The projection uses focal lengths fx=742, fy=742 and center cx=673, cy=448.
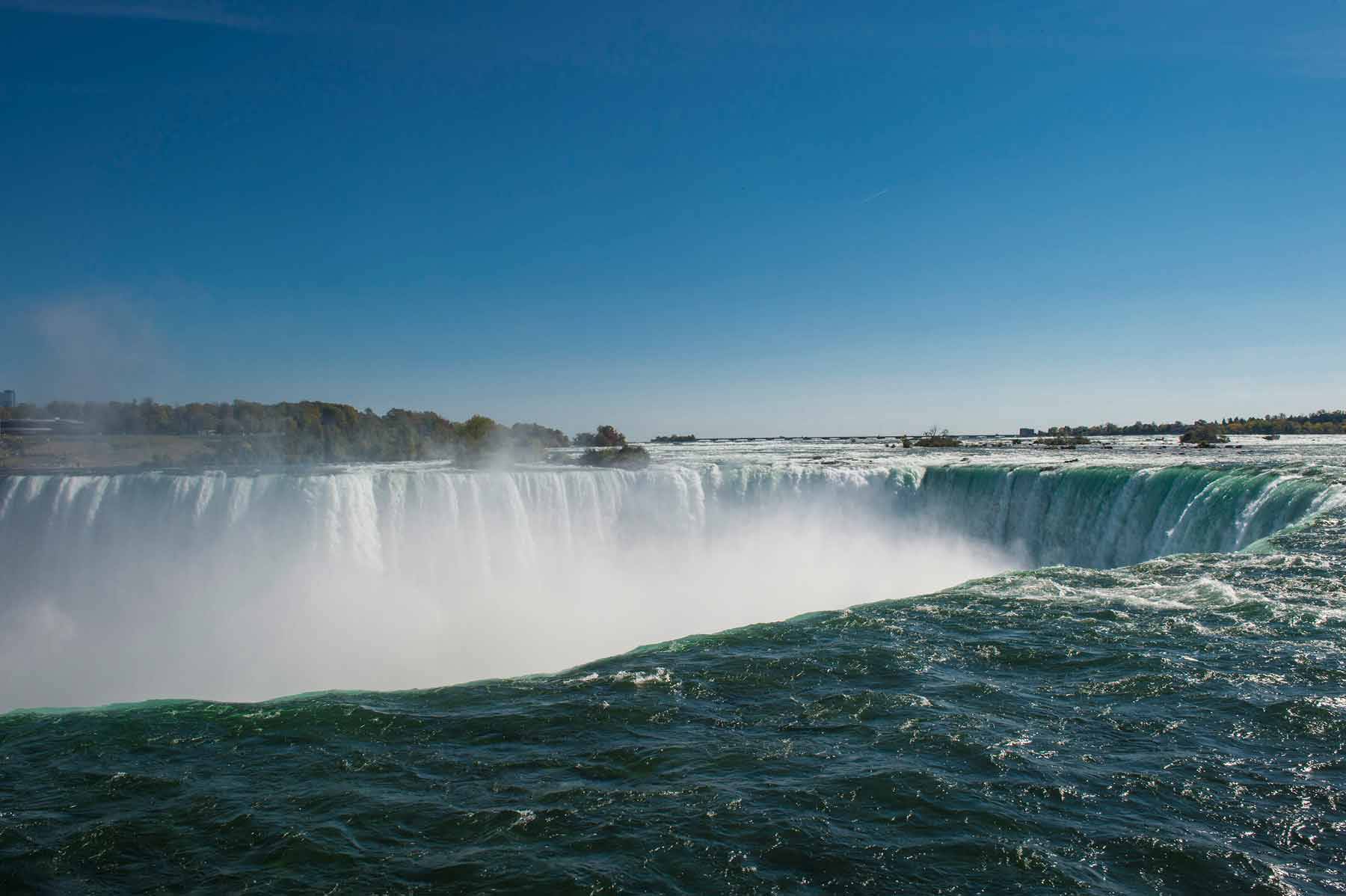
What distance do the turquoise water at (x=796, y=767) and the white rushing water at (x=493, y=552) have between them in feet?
21.8

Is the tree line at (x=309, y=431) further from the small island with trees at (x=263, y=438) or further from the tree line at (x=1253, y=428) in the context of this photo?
the tree line at (x=1253, y=428)

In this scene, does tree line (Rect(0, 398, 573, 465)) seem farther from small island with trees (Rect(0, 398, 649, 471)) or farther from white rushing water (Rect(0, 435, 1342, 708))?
white rushing water (Rect(0, 435, 1342, 708))

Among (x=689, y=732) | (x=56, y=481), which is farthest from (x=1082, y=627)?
(x=56, y=481)

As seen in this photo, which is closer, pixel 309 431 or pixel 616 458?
pixel 616 458

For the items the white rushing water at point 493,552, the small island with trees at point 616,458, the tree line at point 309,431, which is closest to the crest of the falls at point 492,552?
the white rushing water at point 493,552

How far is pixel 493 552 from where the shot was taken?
19547mm

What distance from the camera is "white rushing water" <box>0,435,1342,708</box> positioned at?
45.9 feet

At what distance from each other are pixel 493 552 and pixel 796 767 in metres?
15.8

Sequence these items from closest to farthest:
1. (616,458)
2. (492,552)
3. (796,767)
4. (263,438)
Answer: (796,767)
(492,552)
(616,458)
(263,438)

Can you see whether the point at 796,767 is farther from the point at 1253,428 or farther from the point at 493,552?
the point at 1253,428

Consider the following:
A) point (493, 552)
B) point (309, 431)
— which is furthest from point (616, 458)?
point (309, 431)

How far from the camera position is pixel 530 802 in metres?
4.44

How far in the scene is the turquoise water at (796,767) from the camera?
379cm

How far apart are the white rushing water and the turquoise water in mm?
6646
